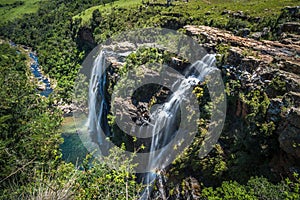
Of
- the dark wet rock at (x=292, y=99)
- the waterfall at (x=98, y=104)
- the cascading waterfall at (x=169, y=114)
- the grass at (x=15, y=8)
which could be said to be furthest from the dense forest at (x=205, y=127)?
the grass at (x=15, y=8)

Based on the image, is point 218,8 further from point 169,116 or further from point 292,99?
point 292,99

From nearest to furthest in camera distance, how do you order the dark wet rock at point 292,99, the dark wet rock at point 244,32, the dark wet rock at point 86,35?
the dark wet rock at point 292,99 < the dark wet rock at point 244,32 < the dark wet rock at point 86,35

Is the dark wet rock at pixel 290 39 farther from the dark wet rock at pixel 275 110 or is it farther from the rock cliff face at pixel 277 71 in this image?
the dark wet rock at pixel 275 110

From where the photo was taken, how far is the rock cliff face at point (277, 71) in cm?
1312

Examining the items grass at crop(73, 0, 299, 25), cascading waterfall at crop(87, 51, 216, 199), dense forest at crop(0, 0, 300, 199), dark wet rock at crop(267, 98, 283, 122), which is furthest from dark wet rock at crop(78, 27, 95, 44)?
dark wet rock at crop(267, 98, 283, 122)

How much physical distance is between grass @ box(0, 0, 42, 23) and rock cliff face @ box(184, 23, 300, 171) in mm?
65020

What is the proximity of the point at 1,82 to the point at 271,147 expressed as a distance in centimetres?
1951

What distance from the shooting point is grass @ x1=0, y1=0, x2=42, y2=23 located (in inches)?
A: 2969

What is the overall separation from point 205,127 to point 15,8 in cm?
7860

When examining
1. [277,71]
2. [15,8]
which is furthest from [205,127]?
[15,8]

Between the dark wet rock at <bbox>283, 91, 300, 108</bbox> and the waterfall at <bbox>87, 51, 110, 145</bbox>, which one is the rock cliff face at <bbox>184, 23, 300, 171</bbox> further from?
the waterfall at <bbox>87, 51, 110, 145</bbox>

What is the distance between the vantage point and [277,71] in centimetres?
1602

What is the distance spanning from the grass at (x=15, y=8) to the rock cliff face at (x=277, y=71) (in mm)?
65020

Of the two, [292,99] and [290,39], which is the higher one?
[290,39]
